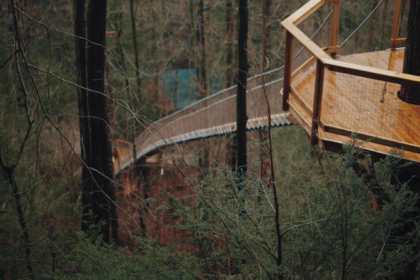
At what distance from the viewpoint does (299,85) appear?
4.93 metres

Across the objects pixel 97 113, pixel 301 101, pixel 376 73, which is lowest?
pixel 97 113

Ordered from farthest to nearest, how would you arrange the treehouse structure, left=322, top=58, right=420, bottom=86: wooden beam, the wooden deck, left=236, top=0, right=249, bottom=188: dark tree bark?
left=236, top=0, right=249, bottom=188: dark tree bark < the wooden deck < the treehouse structure < left=322, top=58, right=420, bottom=86: wooden beam

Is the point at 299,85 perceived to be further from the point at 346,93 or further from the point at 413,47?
the point at 413,47

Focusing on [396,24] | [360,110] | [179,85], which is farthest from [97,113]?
[179,85]

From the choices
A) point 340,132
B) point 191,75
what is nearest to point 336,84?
point 340,132

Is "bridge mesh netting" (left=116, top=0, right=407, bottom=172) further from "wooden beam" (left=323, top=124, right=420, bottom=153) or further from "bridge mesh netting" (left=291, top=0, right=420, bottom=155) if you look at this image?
"wooden beam" (left=323, top=124, right=420, bottom=153)

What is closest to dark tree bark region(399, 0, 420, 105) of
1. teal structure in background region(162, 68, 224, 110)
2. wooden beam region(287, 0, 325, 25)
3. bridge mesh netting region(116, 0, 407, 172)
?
bridge mesh netting region(116, 0, 407, 172)

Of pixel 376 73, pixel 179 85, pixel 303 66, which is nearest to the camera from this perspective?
pixel 376 73

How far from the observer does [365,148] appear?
3.60 meters

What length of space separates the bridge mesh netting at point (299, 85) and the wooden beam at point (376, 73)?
0.66 m

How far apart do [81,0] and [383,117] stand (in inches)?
191

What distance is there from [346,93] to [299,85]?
1.97ft

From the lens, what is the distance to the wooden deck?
12.0 ft

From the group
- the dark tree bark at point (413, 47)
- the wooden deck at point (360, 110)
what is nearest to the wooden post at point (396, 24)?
the wooden deck at point (360, 110)
